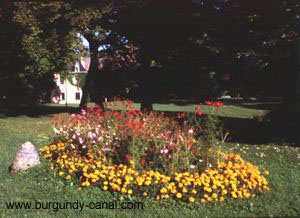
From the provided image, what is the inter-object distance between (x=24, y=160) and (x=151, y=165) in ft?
11.2

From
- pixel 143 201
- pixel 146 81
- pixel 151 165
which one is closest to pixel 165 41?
pixel 146 81

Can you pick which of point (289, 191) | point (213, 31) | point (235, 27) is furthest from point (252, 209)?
point (213, 31)

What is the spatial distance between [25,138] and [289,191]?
1069 centimetres

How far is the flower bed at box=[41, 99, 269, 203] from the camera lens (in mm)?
6101

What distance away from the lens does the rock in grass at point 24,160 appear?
304 inches

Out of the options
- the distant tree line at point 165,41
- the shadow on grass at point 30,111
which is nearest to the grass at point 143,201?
the distant tree line at point 165,41

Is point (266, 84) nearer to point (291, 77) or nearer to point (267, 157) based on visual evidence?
point (291, 77)

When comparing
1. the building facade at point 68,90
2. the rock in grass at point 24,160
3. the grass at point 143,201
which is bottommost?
the grass at point 143,201

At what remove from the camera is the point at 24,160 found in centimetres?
777

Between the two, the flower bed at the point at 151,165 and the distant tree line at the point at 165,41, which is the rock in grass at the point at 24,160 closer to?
the flower bed at the point at 151,165

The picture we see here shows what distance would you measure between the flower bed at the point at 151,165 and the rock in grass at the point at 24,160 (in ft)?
1.79

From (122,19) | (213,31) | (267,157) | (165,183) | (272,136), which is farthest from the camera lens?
(122,19)

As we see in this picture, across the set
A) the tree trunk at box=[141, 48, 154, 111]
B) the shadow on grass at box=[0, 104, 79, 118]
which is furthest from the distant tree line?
the shadow on grass at box=[0, 104, 79, 118]

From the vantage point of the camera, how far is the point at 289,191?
6.67 m
